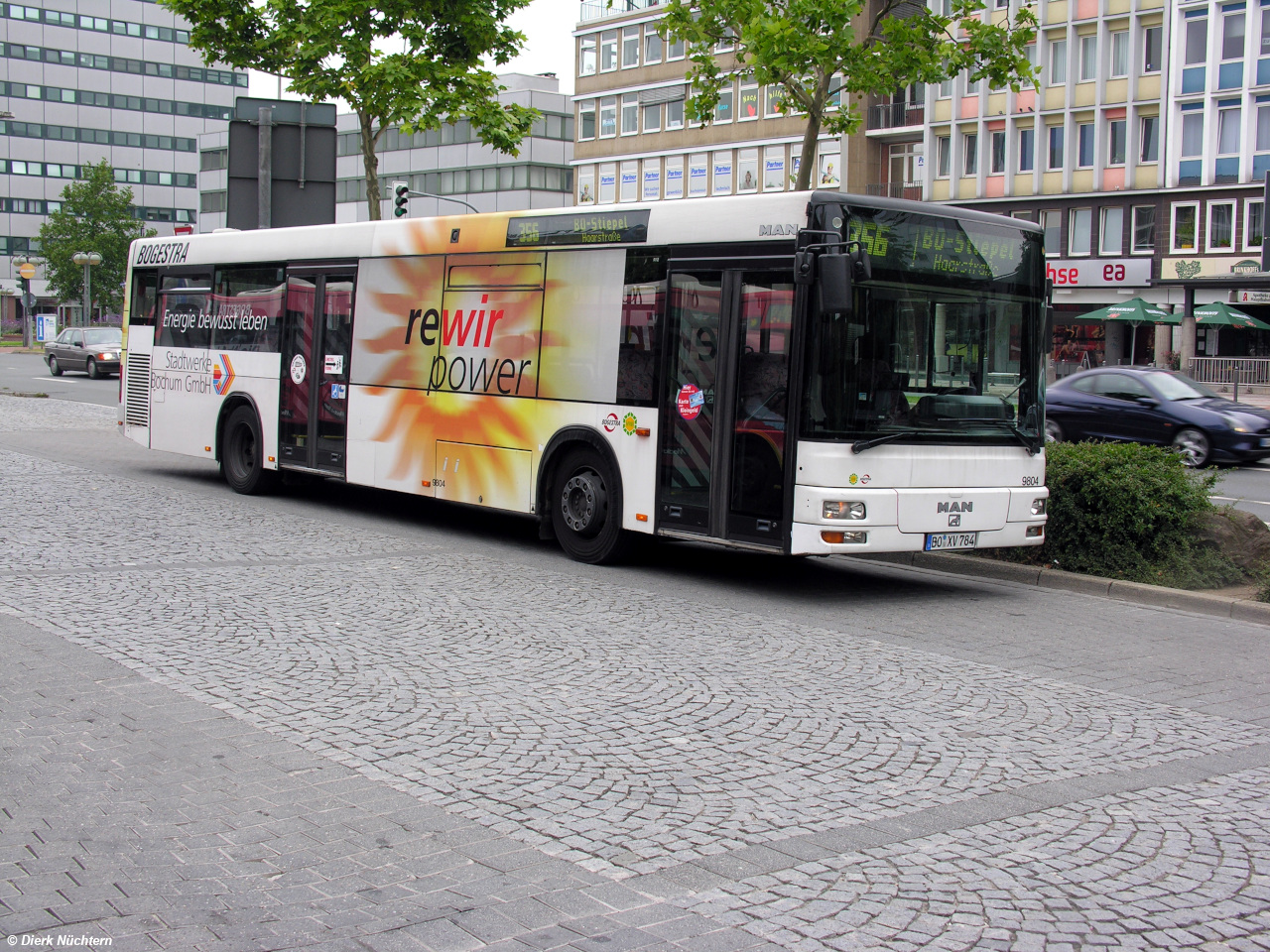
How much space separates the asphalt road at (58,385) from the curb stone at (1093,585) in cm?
2219

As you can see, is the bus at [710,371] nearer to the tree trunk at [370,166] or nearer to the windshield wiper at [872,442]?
the windshield wiper at [872,442]

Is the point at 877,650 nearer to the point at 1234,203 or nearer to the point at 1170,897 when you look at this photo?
the point at 1170,897

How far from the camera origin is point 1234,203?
48812 millimetres

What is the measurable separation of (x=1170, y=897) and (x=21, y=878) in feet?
11.5

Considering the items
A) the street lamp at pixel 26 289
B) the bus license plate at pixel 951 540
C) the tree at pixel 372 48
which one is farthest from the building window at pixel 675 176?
the bus license plate at pixel 951 540

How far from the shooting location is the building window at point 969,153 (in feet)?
188

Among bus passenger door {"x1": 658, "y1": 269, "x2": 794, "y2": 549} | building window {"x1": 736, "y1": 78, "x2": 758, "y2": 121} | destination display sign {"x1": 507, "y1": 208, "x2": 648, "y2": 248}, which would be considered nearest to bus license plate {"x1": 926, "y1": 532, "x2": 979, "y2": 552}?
bus passenger door {"x1": 658, "y1": 269, "x2": 794, "y2": 549}

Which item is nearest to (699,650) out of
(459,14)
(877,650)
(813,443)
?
(877,650)

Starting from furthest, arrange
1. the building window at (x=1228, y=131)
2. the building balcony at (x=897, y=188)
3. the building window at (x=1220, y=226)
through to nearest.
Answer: the building balcony at (x=897, y=188), the building window at (x=1220, y=226), the building window at (x=1228, y=131)

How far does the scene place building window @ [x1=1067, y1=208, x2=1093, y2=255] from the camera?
175 feet

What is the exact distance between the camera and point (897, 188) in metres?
63.0

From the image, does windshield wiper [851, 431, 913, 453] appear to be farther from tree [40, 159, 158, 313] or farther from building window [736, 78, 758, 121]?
tree [40, 159, 158, 313]

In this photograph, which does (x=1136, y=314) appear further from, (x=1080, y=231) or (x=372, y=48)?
(x=372, y=48)

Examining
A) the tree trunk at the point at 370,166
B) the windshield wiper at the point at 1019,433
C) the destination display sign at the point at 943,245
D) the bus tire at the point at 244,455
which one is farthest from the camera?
the tree trunk at the point at 370,166
